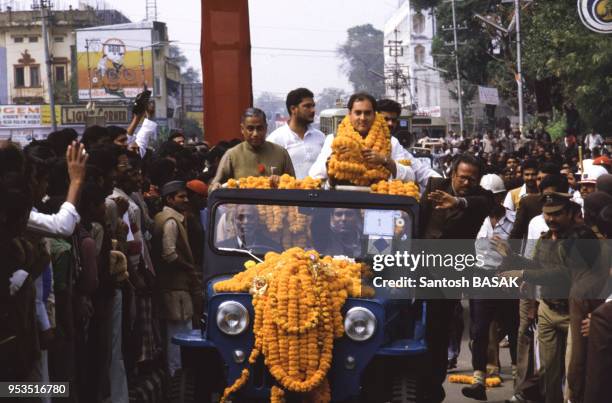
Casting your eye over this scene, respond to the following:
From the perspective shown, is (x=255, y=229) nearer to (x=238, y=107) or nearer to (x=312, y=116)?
(x=312, y=116)

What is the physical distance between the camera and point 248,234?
8695 mm

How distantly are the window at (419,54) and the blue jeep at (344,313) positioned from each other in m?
115

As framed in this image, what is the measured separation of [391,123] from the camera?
1030 centimetres

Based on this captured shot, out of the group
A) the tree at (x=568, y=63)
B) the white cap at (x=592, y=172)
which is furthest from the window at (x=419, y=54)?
the white cap at (x=592, y=172)

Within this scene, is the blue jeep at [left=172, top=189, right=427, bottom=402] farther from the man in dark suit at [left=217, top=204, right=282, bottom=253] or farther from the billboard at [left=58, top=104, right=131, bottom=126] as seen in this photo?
the billboard at [left=58, top=104, right=131, bottom=126]

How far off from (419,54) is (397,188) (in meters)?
116

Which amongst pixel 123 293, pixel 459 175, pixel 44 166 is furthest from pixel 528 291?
pixel 44 166

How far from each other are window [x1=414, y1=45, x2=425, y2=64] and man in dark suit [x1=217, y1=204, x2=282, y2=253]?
4541 inches

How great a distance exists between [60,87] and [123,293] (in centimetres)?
9270

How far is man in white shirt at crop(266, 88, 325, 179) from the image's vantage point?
1148cm

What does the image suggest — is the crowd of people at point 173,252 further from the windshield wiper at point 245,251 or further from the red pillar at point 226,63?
the red pillar at point 226,63

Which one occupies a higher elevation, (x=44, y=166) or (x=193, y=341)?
(x=44, y=166)

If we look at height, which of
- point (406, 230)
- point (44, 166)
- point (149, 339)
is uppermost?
point (44, 166)

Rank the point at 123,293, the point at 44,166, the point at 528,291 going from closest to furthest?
the point at 44,166, the point at 123,293, the point at 528,291
